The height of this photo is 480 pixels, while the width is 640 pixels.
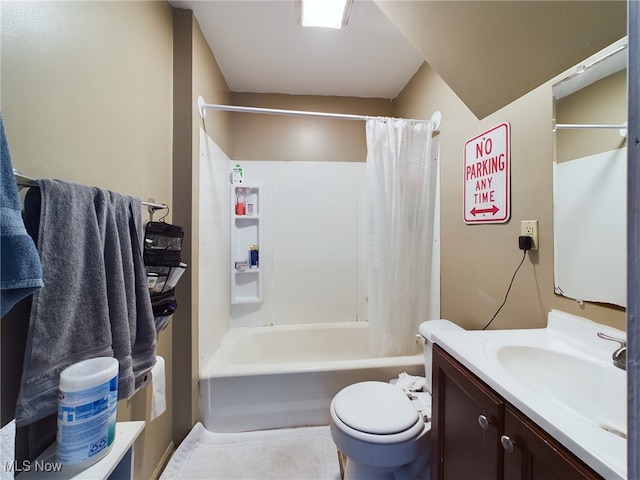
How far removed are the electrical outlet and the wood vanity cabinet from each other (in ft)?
2.05

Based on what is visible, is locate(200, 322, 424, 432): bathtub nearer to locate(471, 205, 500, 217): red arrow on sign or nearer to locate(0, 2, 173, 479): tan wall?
locate(0, 2, 173, 479): tan wall

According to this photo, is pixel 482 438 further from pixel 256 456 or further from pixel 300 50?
pixel 300 50

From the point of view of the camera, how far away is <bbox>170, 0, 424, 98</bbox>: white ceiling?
144 cm

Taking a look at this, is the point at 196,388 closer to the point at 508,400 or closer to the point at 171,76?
the point at 508,400

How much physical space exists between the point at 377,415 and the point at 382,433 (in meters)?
0.09

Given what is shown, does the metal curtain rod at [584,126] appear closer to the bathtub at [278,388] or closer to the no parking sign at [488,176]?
the no parking sign at [488,176]

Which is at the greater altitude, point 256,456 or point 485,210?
point 485,210

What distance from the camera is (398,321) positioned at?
1718 millimetres

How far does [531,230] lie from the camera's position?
1.10m

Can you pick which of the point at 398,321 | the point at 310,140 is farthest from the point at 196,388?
the point at 310,140

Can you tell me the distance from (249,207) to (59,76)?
60.9 inches

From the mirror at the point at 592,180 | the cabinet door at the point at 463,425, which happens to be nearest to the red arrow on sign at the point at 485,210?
the mirror at the point at 592,180

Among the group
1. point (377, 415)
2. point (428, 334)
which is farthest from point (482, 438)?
point (428, 334)

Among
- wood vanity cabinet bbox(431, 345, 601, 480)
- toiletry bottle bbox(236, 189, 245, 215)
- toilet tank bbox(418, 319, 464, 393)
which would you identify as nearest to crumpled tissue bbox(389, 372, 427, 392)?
toilet tank bbox(418, 319, 464, 393)
